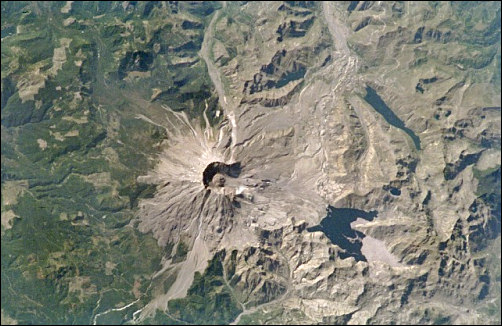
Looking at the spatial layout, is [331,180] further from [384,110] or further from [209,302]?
[209,302]

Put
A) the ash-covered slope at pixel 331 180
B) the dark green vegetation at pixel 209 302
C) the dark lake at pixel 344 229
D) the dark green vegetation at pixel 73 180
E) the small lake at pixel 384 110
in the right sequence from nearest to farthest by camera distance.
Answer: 1. the dark green vegetation at pixel 73 180
2. the dark green vegetation at pixel 209 302
3. the ash-covered slope at pixel 331 180
4. the dark lake at pixel 344 229
5. the small lake at pixel 384 110

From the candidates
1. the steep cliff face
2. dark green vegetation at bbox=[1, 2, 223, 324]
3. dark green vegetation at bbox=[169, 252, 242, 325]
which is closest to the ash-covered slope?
dark green vegetation at bbox=[169, 252, 242, 325]

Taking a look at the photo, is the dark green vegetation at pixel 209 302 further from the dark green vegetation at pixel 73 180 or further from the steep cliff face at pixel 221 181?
the dark green vegetation at pixel 73 180

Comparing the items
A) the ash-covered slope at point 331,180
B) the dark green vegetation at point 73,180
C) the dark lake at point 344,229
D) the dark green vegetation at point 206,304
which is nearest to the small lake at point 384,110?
the ash-covered slope at point 331,180

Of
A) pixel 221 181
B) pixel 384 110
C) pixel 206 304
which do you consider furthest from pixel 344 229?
pixel 206 304

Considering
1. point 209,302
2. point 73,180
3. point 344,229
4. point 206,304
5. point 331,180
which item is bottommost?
point 206,304

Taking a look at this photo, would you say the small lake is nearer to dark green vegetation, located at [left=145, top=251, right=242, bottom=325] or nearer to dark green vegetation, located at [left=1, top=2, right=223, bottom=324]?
dark green vegetation, located at [left=1, top=2, right=223, bottom=324]

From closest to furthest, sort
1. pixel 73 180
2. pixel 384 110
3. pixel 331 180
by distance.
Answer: pixel 73 180
pixel 331 180
pixel 384 110
